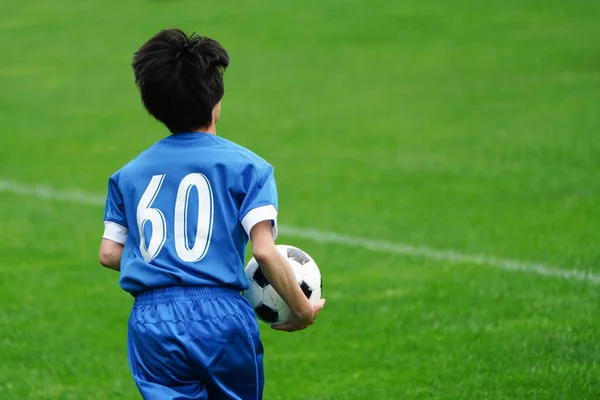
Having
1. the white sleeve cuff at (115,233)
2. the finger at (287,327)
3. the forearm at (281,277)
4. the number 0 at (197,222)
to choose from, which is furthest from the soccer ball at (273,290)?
the white sleeve cuff at (115,233)

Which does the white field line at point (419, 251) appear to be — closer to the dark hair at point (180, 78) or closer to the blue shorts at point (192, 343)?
the blue shorts at point (192, 343)

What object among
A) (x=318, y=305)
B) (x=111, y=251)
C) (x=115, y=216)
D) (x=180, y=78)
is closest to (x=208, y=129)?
(x=180, y=78)

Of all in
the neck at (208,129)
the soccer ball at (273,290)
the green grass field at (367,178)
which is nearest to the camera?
the neck at (208,129)

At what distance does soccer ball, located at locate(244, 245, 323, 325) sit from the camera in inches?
155

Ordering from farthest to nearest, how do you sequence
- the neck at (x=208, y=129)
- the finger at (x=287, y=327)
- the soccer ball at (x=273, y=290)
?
the soccer ball at (x=273, y=290), the finger at (x=287, y=327), the neck at (x=208, y=129)

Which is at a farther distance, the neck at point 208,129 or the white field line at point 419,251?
the white field line at point 419,251

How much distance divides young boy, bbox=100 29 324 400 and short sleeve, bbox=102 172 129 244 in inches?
3.7

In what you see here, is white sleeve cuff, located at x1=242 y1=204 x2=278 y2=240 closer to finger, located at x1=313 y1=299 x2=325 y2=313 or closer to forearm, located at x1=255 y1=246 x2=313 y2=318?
forearm, located at x1=255 y1=246 x2=313 y2=318

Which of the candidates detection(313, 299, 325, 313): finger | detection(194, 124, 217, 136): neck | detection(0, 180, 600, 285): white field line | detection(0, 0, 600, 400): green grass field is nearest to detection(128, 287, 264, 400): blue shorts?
detection(313, 299, 325, 313): finger

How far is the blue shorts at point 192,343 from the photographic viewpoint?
3.54 meters

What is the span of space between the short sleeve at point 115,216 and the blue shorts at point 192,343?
243 mm

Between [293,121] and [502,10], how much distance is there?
26.9 ft

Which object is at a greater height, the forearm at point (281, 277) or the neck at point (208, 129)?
the neck at point (208, 129)

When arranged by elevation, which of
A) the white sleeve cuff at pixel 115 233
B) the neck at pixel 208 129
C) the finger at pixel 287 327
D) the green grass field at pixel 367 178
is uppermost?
the neck at pixel 208 129
